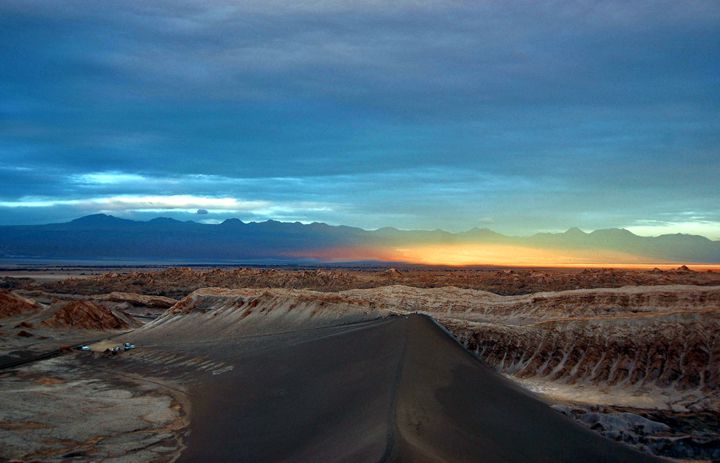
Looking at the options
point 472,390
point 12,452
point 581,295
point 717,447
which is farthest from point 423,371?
point 581,295

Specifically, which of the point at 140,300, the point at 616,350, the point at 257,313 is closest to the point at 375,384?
the point at 616,350

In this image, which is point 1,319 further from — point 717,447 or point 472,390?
point 717,447

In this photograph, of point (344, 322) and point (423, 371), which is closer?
point (423, 371)

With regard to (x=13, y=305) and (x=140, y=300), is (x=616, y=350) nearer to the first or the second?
(x=13, y=305)

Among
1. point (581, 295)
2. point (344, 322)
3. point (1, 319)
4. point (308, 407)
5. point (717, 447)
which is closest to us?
point (717, 447)

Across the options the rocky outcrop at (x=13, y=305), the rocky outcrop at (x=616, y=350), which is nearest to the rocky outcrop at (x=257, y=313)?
the rocky outcrop at (x=616, y=350)

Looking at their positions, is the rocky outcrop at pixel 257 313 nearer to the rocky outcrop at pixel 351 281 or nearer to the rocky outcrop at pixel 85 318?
the rocky outcrop at pixel 85 318
